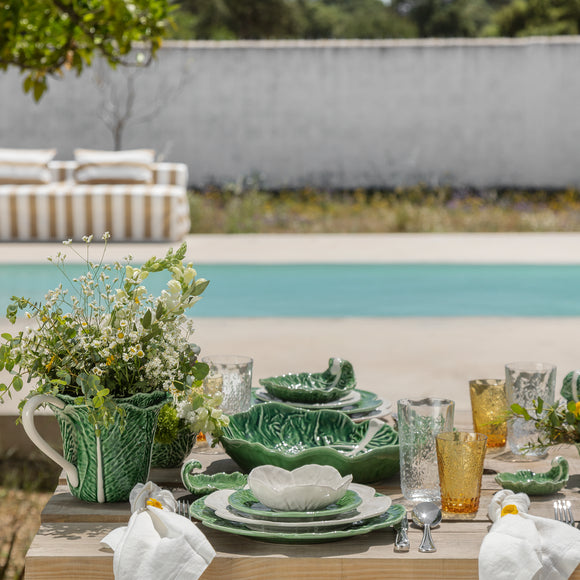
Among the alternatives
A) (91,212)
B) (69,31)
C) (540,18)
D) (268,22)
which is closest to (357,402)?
(69,31)

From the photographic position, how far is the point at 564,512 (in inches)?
49.7

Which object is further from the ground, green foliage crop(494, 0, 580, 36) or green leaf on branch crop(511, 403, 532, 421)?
green foliage crop(494, 0, 580, 36)

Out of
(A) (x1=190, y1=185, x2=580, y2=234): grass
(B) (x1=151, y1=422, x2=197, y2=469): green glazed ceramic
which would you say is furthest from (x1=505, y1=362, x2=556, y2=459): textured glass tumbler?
(A) (x1=190, y1=185, x2=580, y2=234): grass

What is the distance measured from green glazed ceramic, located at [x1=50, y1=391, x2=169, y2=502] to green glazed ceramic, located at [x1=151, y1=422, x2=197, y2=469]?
0.13 meters

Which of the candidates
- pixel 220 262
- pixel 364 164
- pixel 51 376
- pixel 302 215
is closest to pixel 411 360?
pixel 51 376

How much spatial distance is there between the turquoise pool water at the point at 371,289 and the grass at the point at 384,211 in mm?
2720

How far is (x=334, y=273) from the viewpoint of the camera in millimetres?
7102

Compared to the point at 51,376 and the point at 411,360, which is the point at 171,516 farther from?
the point at 411,360

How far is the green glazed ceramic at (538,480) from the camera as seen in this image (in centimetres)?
135

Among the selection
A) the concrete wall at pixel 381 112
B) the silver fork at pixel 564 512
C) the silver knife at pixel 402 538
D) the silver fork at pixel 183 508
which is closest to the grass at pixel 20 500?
the silver fork at pixel 183 508

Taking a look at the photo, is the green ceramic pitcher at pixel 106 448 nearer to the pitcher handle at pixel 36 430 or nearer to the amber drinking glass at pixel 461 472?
the pitcher handle at pixel 36 430

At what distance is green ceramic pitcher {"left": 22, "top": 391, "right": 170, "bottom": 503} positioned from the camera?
4.30 ft

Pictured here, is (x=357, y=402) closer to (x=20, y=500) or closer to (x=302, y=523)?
(x=302, y=523)

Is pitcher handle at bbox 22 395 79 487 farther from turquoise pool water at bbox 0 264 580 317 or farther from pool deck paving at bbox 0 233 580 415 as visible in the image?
turquoise pool water at bbox 0 264 580 317
